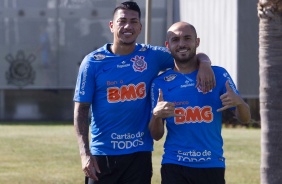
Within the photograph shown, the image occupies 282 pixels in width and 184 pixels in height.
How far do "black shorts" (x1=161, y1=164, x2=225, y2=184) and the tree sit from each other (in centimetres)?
64

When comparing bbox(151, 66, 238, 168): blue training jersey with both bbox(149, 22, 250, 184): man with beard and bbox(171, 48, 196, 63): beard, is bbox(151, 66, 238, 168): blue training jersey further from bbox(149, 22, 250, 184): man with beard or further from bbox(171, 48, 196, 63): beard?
bbox(171, 48, 196, 63): beard

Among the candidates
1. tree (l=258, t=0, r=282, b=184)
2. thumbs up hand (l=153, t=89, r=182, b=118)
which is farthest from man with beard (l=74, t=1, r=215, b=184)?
tree (l=258, t=0, r=282, b=184)

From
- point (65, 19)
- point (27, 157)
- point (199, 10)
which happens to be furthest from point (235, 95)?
point (65, 19)

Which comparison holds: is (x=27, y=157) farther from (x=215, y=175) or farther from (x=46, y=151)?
(x=215, y=175)

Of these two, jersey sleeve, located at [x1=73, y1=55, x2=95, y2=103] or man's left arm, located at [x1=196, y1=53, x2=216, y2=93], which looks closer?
man's left arm, located at [x1=196, y1=53, x2=216, y2=93]

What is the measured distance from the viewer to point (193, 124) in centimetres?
611

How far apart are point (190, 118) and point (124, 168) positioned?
783mm

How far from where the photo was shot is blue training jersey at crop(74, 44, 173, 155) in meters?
6.49

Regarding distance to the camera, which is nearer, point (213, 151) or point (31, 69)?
point (213, 151)

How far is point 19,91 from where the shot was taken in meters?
27.9

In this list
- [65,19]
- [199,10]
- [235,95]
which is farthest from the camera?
[65,19]

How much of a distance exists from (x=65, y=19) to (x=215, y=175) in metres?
21.3

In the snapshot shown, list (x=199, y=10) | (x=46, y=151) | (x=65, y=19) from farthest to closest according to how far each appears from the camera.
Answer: (x=65, y=19), (x=199, y=10), (x=46, y=151)

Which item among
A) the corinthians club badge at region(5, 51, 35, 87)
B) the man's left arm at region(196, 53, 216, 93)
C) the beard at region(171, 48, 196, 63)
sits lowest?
the corinthians club badge at region(5, 51, 35, 87)
